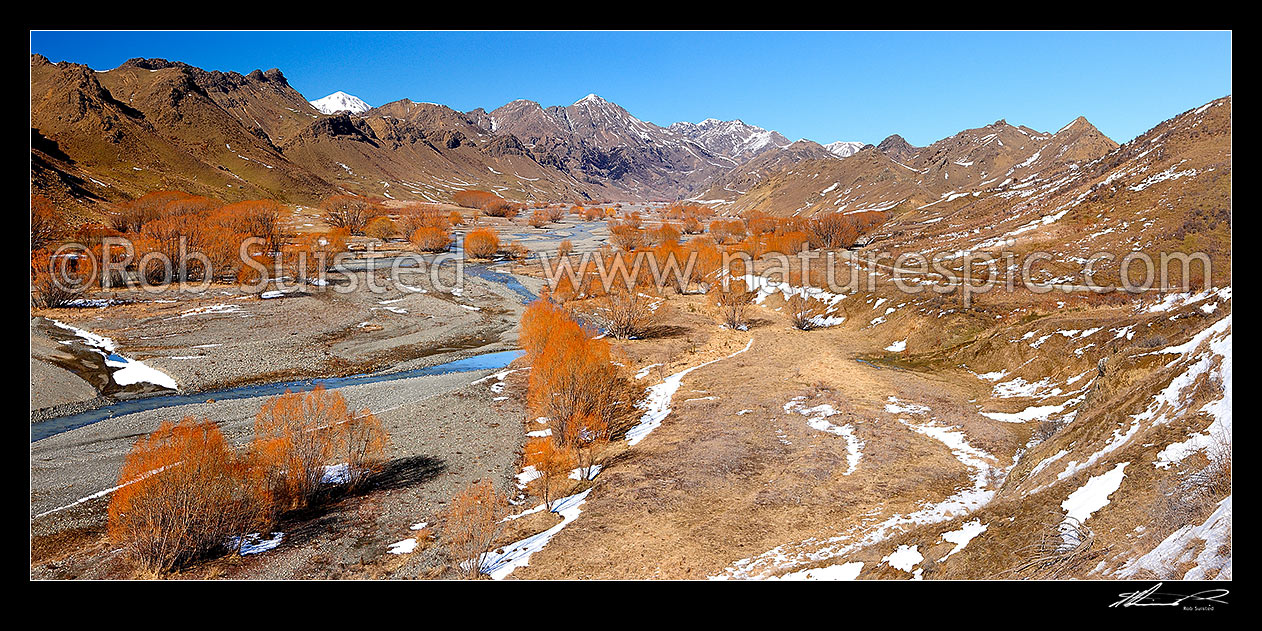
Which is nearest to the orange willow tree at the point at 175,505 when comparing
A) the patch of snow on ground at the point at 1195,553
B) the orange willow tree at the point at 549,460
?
the orange willow tree at the point at 549,460

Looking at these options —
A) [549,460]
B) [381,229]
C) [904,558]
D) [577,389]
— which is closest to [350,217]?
[381,229]

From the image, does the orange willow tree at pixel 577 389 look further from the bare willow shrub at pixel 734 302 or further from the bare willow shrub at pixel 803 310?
the bare willow shrub at pixel 803 310

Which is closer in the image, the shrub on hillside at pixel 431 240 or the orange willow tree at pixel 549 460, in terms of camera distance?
the orange willow tree at pixel 549 460

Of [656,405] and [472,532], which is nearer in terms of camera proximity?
[472,532]

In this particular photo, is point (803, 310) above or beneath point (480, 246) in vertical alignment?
beneath

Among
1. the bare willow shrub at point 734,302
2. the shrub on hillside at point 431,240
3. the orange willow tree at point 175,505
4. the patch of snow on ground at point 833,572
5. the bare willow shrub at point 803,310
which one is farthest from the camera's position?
the shrub on hillside at point 431,240

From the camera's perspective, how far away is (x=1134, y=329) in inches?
904
